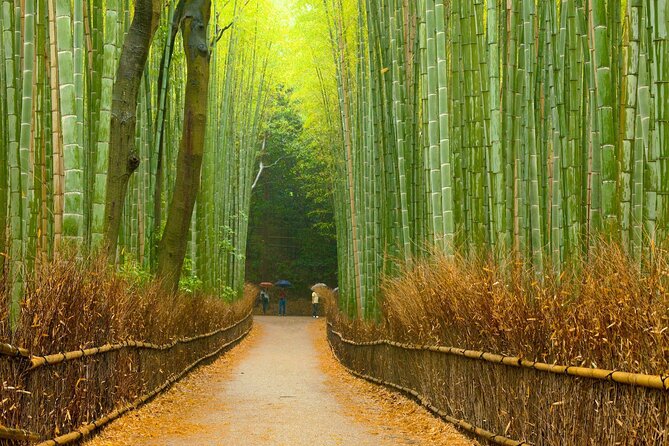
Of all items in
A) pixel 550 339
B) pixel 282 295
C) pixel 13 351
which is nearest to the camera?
pixel 13 351

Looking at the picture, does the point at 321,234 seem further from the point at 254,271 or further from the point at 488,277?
the point at 488,277

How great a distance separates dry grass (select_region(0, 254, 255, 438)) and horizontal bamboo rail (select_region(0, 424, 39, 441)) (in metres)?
0.07

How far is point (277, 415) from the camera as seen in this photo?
6242 millimetres

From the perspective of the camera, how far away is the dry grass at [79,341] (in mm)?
3814

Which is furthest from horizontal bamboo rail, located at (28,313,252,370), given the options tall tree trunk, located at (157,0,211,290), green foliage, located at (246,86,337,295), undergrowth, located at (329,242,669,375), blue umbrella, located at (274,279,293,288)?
green foliage, located at (246,86,337,295)

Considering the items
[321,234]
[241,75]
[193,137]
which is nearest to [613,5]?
[193,137]

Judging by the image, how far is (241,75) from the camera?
636 inches

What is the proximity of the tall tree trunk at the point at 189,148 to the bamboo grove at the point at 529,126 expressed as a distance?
5.51ft

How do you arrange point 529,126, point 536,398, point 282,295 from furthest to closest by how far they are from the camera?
point 282,295
point 529,126
point 536,398

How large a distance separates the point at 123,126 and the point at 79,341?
241 centimetres

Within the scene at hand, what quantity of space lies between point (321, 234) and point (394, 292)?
67.8 feet

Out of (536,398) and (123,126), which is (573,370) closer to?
(536,398)

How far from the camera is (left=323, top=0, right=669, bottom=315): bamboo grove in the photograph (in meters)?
4.25

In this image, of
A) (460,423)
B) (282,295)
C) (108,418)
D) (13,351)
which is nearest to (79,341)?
(108,418)
